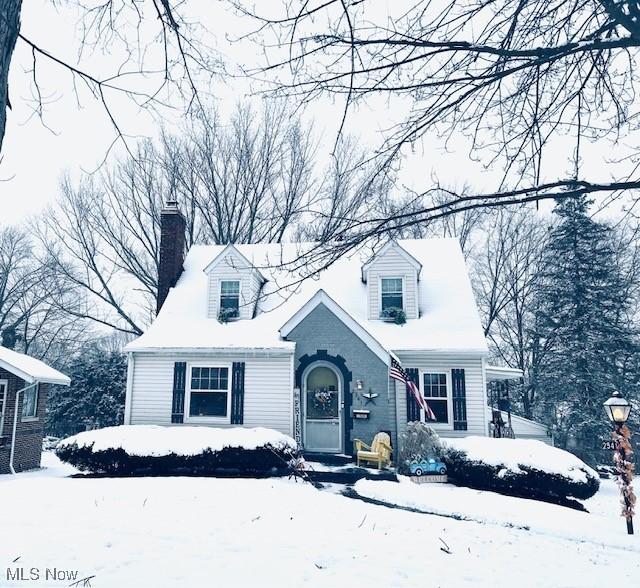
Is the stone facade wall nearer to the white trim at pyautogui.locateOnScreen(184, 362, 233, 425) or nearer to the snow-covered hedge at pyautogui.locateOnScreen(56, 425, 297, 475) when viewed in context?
the white trim at pyautogui.locateOnScreen(184, 362, 233, 425)

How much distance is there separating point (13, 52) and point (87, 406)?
70.7 feet

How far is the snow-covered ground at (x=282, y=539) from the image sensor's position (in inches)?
201

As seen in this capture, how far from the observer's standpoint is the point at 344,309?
48.6 ft

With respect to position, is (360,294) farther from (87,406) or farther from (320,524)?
(87,406)

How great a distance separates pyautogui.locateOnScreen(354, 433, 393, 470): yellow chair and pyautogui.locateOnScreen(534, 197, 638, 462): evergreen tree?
1167 centimetres

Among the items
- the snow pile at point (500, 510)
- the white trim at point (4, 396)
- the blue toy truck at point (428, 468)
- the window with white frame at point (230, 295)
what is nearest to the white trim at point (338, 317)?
the window with white frame at point (230, 295)

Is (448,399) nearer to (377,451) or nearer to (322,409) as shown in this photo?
(377,451)

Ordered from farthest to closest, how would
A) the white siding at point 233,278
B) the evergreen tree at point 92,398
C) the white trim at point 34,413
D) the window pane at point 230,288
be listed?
the evergreen tree at point 92,398
the window pane at point 230,288
the white siding at point 233,278
the white trim at point 34,413

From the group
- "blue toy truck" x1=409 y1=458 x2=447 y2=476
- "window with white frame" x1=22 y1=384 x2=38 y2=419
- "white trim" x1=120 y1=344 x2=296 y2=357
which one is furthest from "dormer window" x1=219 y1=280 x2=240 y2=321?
"blue toy truck" x1=409 y1=458 x2=447 y2=476

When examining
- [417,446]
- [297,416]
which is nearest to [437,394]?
[417,446]

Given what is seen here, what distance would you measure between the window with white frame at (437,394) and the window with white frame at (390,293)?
8.83 feet

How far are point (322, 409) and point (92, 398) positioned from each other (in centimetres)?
1260

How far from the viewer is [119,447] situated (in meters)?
12.0

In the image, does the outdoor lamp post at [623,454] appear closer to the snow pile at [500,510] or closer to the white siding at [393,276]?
the snow pile at [500,510]
